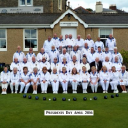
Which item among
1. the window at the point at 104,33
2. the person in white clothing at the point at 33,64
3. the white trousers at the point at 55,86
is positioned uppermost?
the window at the point at 104,33

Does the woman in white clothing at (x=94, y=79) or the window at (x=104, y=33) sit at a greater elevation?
the window at (x=104, y=33)

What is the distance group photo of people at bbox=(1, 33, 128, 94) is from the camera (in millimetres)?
15023

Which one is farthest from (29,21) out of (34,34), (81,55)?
(81,55)

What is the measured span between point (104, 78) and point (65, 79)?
6.61ft

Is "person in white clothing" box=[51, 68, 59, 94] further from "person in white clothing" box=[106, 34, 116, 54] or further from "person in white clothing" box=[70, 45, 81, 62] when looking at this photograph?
"person in white clothing" box=[106, 34, 116, 54]

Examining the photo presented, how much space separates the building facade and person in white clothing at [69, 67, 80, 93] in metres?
8.00

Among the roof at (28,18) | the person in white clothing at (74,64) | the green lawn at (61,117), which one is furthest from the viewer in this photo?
the roof at (28,18)

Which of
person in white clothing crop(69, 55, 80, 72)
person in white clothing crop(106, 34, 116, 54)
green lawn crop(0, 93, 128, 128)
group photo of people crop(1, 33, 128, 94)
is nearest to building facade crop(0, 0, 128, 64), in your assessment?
person in white clothing crop(106, 34, 116, 54)

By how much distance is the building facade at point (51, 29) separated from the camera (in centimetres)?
2272

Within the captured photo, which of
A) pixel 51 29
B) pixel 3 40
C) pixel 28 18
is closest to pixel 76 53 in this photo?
pixel 51 29

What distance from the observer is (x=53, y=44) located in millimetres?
18453

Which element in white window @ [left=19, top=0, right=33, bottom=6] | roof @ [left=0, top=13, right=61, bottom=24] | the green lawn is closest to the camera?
the green lawn

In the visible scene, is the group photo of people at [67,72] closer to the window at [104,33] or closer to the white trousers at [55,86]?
the white trousers at [55,86]

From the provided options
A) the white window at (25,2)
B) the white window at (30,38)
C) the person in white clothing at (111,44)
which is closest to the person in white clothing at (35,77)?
the person in white clothing at (111,44)
